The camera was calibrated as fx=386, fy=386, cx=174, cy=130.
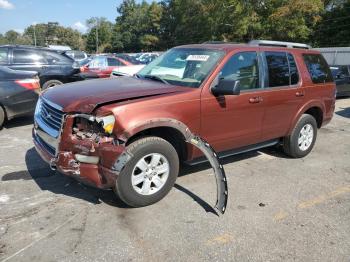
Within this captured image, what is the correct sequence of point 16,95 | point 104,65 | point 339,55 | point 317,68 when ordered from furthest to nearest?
point 339,55, point 104,65, point 16,95, point 317,68

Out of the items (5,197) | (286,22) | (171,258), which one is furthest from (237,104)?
(286,22)

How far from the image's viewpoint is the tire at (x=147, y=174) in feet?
13.1

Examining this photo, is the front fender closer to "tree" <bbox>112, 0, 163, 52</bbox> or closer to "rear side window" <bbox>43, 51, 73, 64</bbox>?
"rear side window" <bbox>43, 51, 73, 64</bbox>

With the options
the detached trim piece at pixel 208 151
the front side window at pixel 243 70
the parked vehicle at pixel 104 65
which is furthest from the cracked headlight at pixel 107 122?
the parked vehicle at pixel 104 65

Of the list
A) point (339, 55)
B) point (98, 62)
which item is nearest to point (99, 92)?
point (98, 62)

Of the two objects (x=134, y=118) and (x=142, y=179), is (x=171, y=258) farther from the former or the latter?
(x=134, y=118)

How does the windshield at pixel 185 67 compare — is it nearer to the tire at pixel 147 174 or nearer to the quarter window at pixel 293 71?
the tire at pixel 147 174

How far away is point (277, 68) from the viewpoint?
18.4 ft

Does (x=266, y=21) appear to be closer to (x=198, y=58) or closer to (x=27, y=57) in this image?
(x=27, y=57)

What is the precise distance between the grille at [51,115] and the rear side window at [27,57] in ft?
23.3

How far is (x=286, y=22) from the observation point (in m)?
35.2

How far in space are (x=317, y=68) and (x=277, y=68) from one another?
117cm

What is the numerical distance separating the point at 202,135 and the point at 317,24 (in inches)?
1618

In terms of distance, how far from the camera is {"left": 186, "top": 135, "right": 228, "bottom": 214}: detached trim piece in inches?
167
